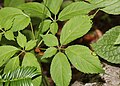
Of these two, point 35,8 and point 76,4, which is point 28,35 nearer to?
point 35,8

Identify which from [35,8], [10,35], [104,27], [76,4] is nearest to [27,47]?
[10,35]

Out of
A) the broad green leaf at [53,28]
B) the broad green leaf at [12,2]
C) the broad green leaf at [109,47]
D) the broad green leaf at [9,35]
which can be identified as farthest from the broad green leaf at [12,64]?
the broad green leaf at [12,2]

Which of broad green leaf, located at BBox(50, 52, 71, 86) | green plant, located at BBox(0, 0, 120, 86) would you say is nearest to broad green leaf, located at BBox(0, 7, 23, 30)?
green plant, located at BBox(0, 0, 120, 86)

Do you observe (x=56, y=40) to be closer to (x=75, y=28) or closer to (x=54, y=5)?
(x=75, y=28)

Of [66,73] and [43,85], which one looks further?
[43,85]

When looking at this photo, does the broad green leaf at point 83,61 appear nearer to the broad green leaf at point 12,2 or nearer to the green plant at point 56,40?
the green plant at point 56,40

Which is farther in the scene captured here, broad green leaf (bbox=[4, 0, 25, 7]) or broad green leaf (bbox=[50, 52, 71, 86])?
broad green leaf (bbox=[4, 0, 25, 7])

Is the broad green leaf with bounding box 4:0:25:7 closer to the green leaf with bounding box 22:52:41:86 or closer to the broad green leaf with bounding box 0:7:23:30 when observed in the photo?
the broad green leaf with bounding box 0:7:23:30

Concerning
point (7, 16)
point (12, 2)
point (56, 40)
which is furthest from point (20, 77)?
point (12, 2)
